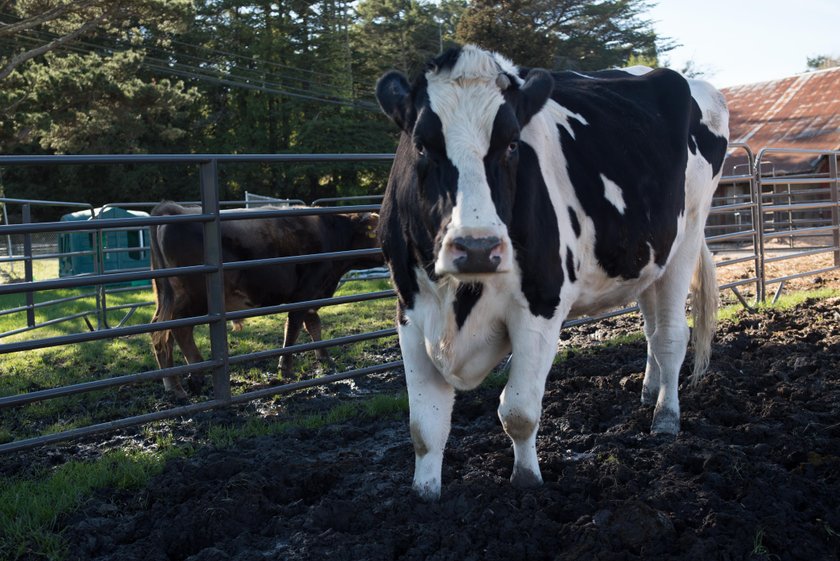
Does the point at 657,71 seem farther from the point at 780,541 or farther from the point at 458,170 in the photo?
the point at 780,541

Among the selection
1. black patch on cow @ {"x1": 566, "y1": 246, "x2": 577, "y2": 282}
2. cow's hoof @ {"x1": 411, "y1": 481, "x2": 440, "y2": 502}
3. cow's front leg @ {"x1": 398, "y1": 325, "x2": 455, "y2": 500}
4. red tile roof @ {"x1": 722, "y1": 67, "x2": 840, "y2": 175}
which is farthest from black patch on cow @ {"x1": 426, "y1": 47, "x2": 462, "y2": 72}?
red tile roof @ {"x1": 722, "y1": 67, "x2": 840, "y2": 175}

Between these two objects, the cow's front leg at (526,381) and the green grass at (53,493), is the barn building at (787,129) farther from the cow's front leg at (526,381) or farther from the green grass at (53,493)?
the green grass at (53,493)

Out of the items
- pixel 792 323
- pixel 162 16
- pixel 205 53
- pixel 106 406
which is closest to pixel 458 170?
pixel 106 406

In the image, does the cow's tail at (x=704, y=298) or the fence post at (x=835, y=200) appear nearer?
the cow's tail at (x=704, y=298)

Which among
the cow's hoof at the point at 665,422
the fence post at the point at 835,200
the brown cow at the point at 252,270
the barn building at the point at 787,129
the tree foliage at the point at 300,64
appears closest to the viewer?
the cow's hoof at the point at 665,422

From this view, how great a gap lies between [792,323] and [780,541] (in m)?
4.98

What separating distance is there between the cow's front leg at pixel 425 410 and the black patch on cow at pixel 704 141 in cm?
235

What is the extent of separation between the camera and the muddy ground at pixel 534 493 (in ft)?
9.43

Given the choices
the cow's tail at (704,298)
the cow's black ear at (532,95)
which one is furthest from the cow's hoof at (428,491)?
the cow's tail at (704,298)

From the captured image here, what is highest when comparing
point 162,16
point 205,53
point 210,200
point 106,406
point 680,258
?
point 205,53

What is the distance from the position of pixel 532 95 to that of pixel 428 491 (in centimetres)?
168

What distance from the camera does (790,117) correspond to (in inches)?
1077

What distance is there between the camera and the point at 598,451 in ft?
12.9

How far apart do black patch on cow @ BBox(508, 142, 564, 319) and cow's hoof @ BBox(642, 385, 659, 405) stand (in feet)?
5.72
